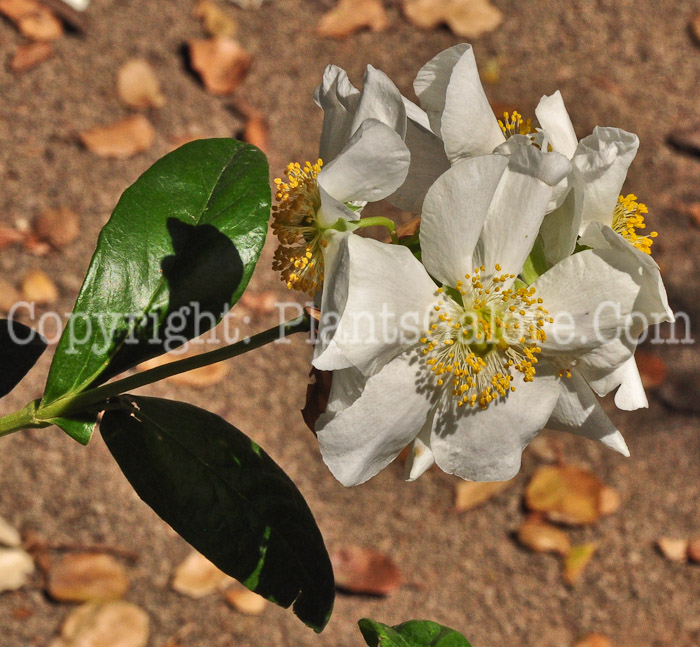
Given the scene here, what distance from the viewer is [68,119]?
2148 mm

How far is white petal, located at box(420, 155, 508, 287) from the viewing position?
2.66 ft

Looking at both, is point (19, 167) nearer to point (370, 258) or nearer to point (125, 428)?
point (125, 428)

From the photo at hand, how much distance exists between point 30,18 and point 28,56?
10cm

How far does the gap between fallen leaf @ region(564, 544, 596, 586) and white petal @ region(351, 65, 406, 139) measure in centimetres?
145

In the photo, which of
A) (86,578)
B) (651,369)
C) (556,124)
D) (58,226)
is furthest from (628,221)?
(58,226)

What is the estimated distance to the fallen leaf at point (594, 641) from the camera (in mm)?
1924

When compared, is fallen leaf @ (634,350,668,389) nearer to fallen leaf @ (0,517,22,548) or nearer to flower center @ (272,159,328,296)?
flower center @ (272,159,328,296)

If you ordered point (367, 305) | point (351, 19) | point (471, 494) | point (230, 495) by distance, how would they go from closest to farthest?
1. point (367, 305)
2. point (230, 495)
3. point (471, 494)
4. point (351, 19)

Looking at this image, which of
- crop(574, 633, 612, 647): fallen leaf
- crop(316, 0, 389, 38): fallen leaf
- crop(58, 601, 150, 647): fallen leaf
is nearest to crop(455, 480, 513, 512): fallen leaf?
crop(574, 633, 612, 647): fallen leaf

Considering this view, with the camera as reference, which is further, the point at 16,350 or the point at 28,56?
the point at 28,56

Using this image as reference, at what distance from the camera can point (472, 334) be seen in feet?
3.10

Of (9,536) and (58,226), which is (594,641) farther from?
(58,226)

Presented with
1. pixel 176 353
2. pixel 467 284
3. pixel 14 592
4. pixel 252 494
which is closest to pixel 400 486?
pixel 176 353

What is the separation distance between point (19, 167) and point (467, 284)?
1.53 metres
